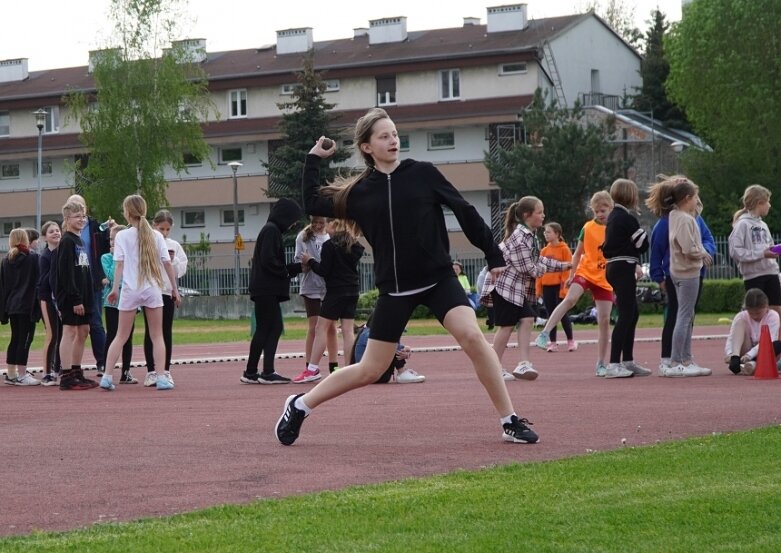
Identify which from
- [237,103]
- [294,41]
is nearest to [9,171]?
[237,103]

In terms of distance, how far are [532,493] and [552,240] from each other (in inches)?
698

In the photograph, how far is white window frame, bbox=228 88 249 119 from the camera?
8275 centimetres

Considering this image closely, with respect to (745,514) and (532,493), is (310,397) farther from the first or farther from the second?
(745,514)

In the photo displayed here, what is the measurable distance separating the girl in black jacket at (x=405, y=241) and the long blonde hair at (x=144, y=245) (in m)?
6.02

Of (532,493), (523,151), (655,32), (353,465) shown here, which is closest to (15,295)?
(353,465)

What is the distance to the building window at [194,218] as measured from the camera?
3410 inches

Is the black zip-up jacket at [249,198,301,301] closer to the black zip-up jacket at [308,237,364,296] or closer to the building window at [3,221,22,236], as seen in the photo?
the black zip-up jacket at [308,237,364,296]

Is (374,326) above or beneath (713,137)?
beneath

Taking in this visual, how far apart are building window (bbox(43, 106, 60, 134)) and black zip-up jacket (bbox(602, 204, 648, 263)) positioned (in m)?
76.8

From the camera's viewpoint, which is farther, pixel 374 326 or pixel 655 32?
pixel 655 32

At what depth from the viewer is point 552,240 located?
2447 centimetres

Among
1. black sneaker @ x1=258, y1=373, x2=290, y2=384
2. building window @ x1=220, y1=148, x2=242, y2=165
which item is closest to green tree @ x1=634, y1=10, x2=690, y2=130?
building window @ x1=220, y1=148, x2=242, y2=165

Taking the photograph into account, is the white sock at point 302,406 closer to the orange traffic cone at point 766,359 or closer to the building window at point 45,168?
Answer: the orange traffic cone at point 766,359

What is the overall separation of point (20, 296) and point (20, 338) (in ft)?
1.70
